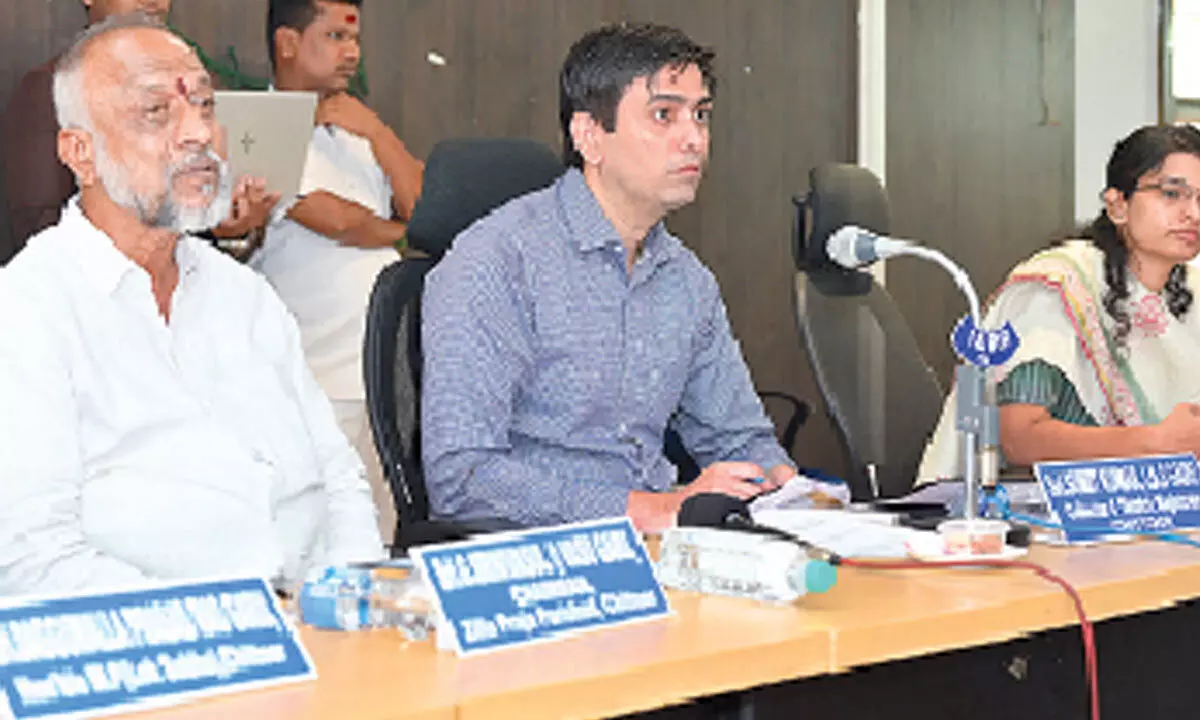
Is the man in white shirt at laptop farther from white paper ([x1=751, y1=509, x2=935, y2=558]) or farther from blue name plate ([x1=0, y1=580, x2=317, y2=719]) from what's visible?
blue name plate ([x1=0, y1=580, x2=317, y2=719])

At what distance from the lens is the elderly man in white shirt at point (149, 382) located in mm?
1668

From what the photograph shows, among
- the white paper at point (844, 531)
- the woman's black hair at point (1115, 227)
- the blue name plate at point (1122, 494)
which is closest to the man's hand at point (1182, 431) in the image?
the woman's black hair at point (1115, 227)

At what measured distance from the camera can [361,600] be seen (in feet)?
4.46

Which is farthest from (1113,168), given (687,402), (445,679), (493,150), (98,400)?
(445,679)

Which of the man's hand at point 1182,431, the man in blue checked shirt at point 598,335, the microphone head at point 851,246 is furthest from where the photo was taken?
the man's hand at point 1182,431

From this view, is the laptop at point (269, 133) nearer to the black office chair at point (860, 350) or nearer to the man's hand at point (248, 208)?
the man's hand at point (248, 208)

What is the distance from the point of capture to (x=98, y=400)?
1.76 m

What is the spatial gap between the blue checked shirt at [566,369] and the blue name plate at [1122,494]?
1.87 ft

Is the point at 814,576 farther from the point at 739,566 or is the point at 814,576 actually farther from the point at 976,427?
the point at 976,427

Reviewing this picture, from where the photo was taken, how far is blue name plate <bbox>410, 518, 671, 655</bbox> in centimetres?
124

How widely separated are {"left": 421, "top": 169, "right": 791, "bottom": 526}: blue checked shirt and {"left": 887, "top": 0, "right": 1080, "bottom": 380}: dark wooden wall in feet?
8.82

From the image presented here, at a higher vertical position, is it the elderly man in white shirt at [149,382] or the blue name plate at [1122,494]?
the elderly man in white shirt at [149,382]

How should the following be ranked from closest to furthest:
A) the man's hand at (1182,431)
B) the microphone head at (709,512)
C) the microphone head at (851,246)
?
the microphone head at (709,512), the microphone head at (851,246), the man's hand at (1182,431)

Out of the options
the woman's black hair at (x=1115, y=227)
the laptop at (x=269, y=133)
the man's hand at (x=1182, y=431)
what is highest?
the laptop at (x=269, y=133)
